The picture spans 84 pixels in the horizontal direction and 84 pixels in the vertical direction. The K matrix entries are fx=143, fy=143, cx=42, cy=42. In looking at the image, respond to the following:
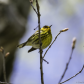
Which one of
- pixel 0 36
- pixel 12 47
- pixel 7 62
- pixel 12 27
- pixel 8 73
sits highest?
pixel 12 27

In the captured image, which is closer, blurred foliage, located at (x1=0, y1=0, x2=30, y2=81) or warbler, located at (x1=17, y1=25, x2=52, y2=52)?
warbler, located at (x1=17, y1=25, x2=52, y2=52)

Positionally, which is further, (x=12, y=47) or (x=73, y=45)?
(x=12, y=47)

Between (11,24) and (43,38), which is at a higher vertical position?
(11,24)

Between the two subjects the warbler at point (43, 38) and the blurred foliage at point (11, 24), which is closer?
the warbler at point (43, 38)

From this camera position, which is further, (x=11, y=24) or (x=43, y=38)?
(x=11, y=24)

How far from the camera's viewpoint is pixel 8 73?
12.1 feet

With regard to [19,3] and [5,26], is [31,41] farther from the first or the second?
[19,3]

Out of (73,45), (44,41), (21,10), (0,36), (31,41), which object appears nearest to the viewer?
(73,45)

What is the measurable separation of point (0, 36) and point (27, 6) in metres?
1.23

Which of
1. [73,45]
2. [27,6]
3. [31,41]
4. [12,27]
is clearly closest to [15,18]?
[12,27]

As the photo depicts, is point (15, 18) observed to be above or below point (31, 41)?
above

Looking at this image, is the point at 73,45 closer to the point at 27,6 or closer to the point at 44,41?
the point at 44,41

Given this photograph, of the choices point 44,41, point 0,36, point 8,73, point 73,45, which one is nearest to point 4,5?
point 0,36

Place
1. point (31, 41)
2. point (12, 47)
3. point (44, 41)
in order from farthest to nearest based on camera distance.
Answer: point (12, 47), point (31, 41), point (44, 41)
